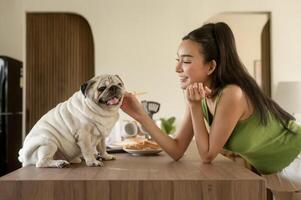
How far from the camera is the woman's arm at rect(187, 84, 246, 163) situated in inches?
40.5

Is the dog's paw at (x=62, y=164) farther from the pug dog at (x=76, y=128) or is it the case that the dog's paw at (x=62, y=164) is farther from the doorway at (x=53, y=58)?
the doorway at (x=53, y=58)

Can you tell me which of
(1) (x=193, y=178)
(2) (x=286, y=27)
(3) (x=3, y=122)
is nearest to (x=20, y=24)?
(3) (x=3, y=122)

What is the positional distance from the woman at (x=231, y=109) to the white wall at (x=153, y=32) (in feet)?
8.20

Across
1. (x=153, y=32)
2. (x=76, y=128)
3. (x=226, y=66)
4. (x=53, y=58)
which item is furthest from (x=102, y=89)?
(x=53, y=58)

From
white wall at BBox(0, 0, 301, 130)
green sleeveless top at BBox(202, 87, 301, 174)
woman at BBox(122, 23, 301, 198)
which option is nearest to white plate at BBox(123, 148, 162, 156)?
woman at BBox(122, 23, 301, 198)

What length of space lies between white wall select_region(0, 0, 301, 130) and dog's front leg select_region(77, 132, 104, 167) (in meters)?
2.80

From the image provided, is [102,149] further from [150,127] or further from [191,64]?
[191,64]

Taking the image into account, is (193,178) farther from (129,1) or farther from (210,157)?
(129,1)

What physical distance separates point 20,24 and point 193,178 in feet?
11.3

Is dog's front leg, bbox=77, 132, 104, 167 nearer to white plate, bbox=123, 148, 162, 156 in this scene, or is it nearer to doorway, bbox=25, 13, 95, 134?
white plate, bbox=123, 148, 162, 156

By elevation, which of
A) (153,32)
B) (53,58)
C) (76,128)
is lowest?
(76,128)

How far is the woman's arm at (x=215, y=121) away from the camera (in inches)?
40.5

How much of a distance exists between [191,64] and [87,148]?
1.44 feet

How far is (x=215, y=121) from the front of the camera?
3.50 ft
